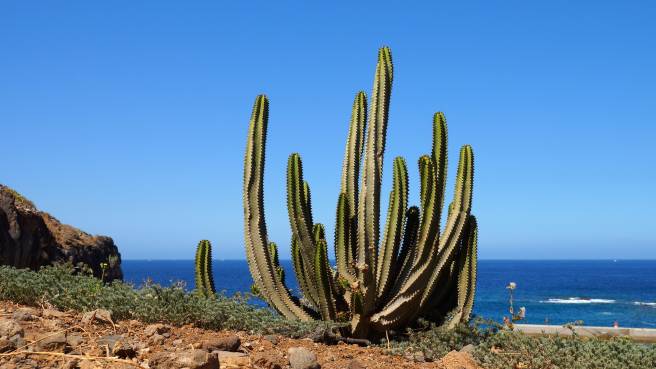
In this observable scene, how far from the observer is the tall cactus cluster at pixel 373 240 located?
8.37m

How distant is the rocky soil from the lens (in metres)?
4.70

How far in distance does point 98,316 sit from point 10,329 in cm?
116

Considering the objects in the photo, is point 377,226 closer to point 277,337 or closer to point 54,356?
point 277,337

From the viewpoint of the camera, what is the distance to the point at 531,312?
57.8 metres

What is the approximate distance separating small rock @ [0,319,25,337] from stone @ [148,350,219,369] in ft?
3.31

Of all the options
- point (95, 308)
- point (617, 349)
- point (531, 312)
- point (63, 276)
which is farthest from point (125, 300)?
point (531, 312)

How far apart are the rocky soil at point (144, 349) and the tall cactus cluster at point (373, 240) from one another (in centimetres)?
133

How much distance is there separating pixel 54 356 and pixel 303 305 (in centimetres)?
468

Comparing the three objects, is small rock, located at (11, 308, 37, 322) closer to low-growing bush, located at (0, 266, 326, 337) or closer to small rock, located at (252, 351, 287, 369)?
low-growing bush, located at (0, 266, 326, 337)

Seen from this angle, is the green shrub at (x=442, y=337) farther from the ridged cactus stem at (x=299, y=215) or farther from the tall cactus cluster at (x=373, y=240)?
the ridged cactus stem at (x=299, y=215)

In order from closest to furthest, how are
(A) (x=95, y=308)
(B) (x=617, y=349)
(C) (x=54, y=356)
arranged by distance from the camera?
(C) (x=54, y=356), (A) (x=95, y=308), (B) (x=617, y=349)

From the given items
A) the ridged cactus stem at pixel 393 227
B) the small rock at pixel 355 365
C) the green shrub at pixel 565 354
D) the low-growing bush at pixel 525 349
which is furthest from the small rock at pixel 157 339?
the ridged cactus stem at pixel 393 227

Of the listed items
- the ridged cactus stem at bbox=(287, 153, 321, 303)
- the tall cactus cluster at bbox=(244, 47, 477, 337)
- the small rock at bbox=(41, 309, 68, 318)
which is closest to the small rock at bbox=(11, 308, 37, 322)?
the small rock at bbox=(41, 309, 68, 318)

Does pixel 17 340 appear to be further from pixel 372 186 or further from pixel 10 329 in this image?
pixel 372 186
